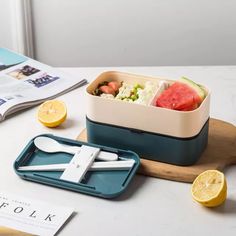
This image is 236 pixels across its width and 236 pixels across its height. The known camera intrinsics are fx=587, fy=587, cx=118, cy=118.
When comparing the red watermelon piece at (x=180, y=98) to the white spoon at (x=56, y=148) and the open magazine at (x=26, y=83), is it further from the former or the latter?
the open magazine at (x=26, y=83)

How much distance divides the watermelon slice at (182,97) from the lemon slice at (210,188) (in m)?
0.14

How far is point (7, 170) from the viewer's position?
118cm

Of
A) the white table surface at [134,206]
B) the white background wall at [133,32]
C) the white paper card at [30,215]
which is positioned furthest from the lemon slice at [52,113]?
the white background wall at [133,32]

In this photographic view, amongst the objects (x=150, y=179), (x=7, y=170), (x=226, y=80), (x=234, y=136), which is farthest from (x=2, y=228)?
(x=226, y=80)

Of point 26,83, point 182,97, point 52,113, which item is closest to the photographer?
point 182,97

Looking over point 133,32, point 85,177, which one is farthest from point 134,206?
point 133,32

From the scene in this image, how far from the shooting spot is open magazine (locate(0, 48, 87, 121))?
1.44 m

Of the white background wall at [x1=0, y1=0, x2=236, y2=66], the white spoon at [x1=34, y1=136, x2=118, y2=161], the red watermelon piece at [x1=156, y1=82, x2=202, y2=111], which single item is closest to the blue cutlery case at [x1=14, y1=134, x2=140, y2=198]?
the white spoon at [x1=34, y1=136, x2=118, y2=161]

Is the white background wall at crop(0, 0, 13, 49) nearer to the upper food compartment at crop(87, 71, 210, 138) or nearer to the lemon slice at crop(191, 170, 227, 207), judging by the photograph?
the upper food compartment at crop(87, 71, 210, 138)

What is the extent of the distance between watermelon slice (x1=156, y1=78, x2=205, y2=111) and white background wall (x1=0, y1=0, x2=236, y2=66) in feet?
2.99

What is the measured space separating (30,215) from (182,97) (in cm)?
37

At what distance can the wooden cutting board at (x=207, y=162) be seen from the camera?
1.15 meters

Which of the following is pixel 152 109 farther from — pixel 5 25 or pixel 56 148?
pixel 5 25

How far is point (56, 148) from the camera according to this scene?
4.00 feet
